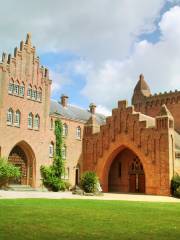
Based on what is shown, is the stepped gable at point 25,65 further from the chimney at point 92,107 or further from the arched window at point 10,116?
the chimney at point 92,107

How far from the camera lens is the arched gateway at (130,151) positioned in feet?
138

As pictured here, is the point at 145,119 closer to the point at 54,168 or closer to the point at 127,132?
the point at 127,132

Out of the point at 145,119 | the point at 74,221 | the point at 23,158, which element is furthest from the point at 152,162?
the point at 74,221

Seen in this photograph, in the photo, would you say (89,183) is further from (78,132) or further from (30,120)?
(78,132)

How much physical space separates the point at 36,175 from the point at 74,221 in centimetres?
2959

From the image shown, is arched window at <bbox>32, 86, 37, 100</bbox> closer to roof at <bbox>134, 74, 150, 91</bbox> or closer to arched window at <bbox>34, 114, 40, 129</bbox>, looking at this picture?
arched window at <bbox>34, 114, 40, 129</bbox>

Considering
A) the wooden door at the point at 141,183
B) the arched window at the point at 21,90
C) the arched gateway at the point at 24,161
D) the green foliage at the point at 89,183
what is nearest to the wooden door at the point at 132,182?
the wooden door at the point at 141,183

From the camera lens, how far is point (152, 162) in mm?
42906

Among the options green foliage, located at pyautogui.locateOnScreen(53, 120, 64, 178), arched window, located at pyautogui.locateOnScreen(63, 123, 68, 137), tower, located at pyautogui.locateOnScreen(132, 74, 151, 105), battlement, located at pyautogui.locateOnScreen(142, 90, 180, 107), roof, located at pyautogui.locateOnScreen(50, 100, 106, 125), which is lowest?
green foliage, located at pyautogui.locateOnScreen(53, 120, 64, 178)

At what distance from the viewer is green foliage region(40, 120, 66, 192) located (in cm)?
4350

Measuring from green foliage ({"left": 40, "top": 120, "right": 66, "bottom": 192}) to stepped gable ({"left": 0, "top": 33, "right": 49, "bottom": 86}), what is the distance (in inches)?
247

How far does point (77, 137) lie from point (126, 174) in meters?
8.21

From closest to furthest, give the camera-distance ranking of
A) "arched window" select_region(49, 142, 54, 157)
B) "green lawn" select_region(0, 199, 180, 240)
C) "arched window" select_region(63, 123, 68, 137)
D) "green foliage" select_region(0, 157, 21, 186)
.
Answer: "green lawn" select_region(0, 199, 180, 240), "green foliage" select_region(0, 157, 21, 186), "arched window" select_region(49, 142, 54, 157), "arched window" select_region(63, 123, 68, 137)

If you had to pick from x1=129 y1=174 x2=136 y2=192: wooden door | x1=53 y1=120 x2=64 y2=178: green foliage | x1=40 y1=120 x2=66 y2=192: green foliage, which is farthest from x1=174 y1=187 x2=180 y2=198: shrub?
x1=53 y1=120 x2=64 y2=178: green foliage
